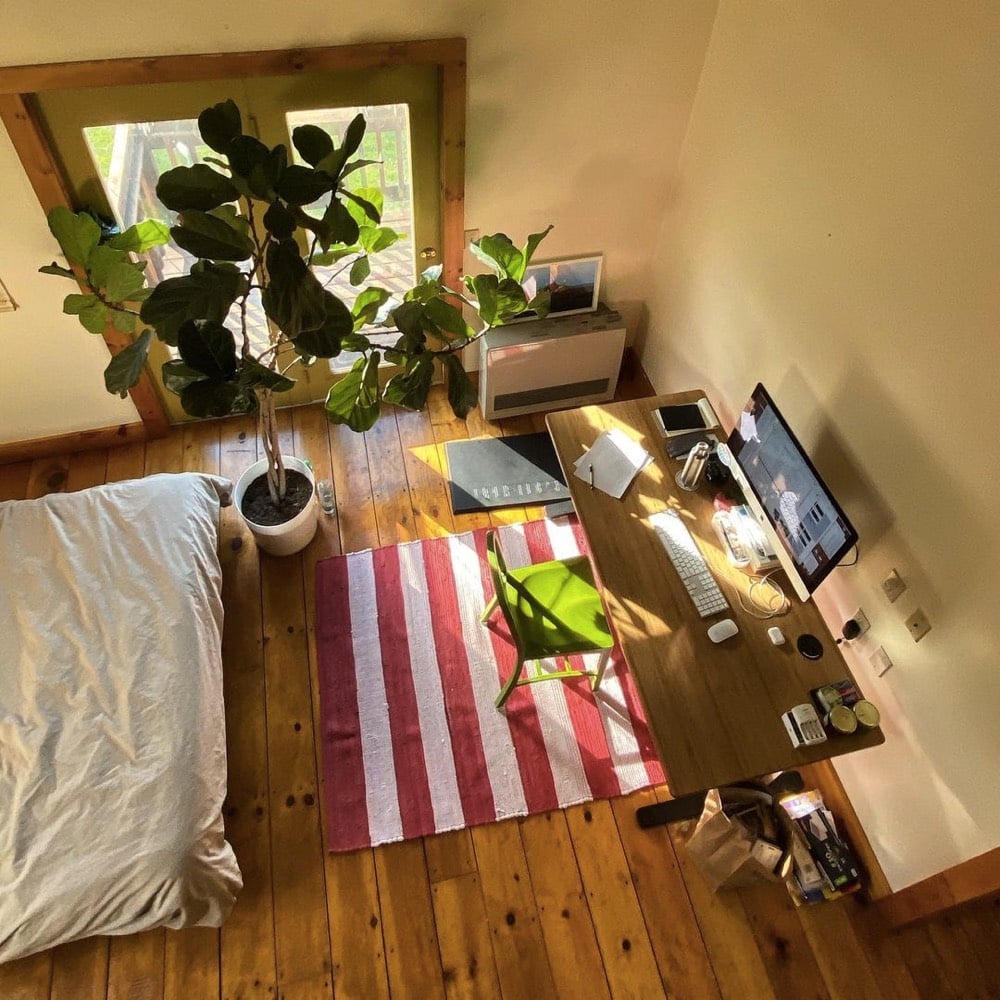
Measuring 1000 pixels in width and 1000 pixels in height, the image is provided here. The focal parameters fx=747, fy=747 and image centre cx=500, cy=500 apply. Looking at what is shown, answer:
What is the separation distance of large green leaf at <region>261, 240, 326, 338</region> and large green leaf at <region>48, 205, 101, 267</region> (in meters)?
0.64

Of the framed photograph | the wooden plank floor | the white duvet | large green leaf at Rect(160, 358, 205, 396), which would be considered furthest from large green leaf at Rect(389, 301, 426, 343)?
the wooden plank floor

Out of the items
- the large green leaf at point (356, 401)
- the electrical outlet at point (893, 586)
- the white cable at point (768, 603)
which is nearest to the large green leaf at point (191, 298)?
the large green leaf at point (356, 401)

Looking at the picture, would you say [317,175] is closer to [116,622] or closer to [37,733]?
[116,622]

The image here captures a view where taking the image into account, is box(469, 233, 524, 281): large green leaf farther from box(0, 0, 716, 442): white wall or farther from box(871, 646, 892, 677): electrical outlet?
box(871, 646, 892, 677): electrical outlet

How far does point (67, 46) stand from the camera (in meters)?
2.20

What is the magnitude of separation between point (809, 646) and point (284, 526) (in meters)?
1.88

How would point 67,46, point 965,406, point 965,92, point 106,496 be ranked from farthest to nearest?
point 106,496 < point 67,46 < point 965,406 < point 965,92

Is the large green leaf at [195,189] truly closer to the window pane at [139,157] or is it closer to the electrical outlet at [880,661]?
the window pane at [139,157]

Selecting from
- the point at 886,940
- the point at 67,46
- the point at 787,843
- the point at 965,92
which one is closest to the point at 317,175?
the point at 67,46

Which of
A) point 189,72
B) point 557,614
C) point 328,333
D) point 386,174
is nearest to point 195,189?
point 328,333

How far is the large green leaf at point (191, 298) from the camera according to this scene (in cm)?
187

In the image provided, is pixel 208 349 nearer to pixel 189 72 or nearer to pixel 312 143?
pixel 312 143

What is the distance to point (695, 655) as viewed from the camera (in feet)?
7.05

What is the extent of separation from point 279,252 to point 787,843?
227 cm
